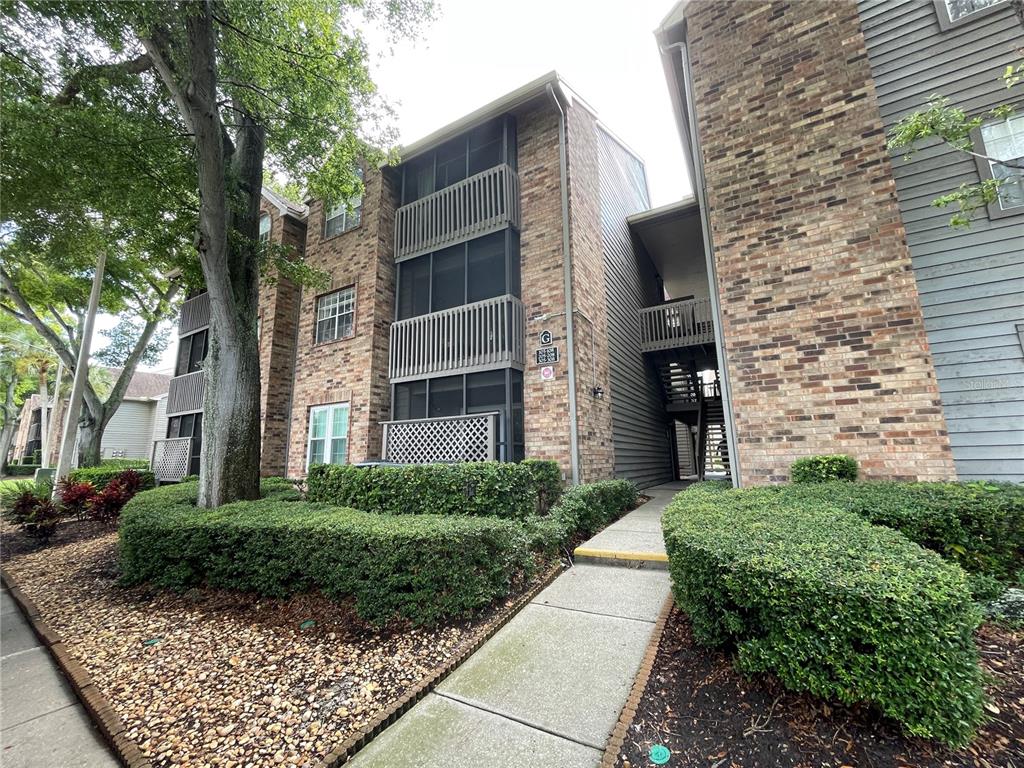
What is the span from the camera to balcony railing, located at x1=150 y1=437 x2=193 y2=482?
40.2 ft

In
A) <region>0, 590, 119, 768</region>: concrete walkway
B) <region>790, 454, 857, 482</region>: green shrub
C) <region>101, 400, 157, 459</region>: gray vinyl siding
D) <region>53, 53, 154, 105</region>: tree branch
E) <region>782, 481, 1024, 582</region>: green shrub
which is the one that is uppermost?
<region>53, 53, 154, 105</region>: tree branch

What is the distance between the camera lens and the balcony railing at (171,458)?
1226 centimetres

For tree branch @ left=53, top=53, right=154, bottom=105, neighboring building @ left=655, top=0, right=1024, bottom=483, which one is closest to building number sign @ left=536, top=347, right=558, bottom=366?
neighboring building @ left=655, top=0, right=1024, bottom=483

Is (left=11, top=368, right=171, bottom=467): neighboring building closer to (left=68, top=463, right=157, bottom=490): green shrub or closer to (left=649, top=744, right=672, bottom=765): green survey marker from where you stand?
(left=68, top=463, right=157, bottom=490): green shrub

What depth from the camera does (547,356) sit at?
25.3 ft

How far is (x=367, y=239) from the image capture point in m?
9.99

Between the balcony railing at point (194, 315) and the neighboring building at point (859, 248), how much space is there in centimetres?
1446

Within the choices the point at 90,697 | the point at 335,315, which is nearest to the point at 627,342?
the point at 335,315

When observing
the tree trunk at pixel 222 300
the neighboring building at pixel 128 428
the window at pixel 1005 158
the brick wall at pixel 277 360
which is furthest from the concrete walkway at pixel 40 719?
the neighboring building at pixel 128 428

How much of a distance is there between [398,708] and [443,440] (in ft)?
17.4

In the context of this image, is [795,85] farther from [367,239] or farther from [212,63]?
[367,239]

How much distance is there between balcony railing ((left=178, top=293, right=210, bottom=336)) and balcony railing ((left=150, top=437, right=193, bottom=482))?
357 centimetres

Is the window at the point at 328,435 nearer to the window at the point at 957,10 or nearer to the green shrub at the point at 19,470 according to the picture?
the window at the point at 957,10

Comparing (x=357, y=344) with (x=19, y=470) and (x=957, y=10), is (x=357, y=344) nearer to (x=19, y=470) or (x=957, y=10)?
(x=957, y=10)
